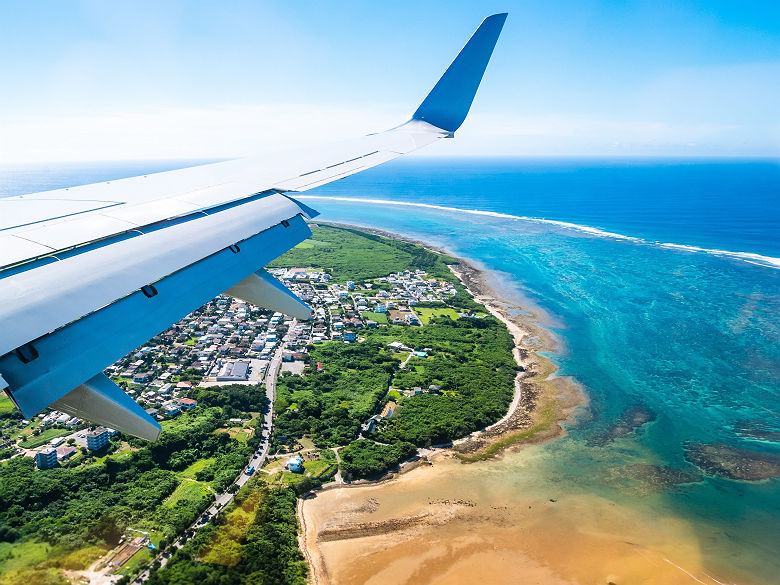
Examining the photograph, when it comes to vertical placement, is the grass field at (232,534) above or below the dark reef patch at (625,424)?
above

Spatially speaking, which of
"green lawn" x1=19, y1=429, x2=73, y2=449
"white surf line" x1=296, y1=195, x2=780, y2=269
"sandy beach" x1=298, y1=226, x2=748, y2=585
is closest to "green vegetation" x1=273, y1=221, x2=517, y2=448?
"sandy beach" x1=298, y1=226, x2=748, y2=585

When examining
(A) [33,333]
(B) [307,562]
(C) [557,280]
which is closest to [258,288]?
(A) [33,333]

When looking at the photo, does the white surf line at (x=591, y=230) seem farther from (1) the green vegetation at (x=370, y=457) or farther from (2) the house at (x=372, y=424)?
(1) the green vegetation at (x=370, y=457)

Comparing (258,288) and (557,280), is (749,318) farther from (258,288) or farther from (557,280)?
(258,288)

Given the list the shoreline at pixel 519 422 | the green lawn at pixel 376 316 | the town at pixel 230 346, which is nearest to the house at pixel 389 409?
the town at pixel 230 346

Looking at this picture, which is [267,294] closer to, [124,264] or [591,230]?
[124,264]

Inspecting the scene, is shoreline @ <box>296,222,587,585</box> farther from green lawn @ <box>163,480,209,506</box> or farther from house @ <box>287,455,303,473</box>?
green lawn @ <box>163,480,209,506</box>

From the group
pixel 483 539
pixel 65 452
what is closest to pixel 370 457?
pixel 483 539
